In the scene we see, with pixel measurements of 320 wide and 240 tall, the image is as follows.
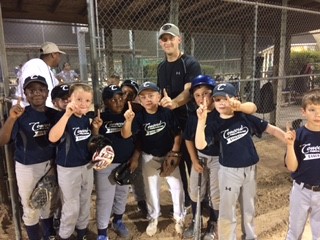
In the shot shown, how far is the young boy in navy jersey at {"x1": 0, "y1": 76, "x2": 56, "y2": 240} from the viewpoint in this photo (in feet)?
7.61

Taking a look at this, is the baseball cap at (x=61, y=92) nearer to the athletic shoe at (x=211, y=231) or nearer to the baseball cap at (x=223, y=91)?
the baseball cap at (x=223, y=91)

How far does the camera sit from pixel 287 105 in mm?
9969

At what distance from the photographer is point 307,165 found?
7.38 feet

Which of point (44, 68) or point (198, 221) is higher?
point (44, 68)

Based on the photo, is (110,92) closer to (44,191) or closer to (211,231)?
(44,191)

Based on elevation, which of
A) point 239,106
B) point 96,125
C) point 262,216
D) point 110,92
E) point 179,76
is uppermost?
point 179,76

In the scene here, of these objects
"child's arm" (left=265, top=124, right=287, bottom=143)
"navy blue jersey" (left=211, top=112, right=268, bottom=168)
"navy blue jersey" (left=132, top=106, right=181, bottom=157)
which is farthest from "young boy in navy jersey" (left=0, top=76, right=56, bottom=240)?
"child's arm" (left=265, top=124, right=287, bottom=143)

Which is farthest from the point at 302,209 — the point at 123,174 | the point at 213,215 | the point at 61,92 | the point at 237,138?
the point at 61,92

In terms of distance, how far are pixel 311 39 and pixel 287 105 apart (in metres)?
12.2

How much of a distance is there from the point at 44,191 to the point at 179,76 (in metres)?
1.56

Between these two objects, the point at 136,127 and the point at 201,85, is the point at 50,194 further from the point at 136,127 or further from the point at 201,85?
the point at 201,85

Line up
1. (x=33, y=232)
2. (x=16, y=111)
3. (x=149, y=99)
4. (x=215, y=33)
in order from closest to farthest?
(x=16, y=111)
(x=33, y=232)
(x=149, y=99)
(x=215, y=33)

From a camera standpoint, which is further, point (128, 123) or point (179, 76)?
point (179, 76)

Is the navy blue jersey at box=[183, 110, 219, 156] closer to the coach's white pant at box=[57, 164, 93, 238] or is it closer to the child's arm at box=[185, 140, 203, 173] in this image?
the child's arm at box=[185, 140, 203, 173]
